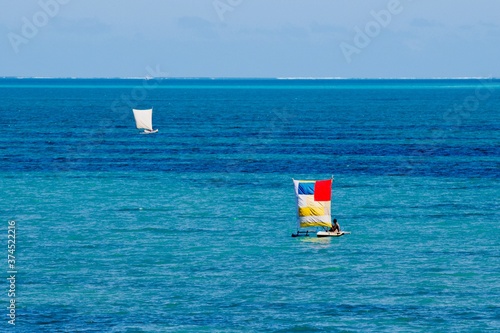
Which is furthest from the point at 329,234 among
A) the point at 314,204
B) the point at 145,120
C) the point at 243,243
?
the point at 145,120

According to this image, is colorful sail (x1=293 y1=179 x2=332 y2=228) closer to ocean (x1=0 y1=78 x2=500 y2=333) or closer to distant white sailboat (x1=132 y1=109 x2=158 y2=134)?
ocean (x1=0 y1=78 x2=500 y2=333)

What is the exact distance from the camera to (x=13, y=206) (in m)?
81.4

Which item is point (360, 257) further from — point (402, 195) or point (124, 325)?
point (402, 195)

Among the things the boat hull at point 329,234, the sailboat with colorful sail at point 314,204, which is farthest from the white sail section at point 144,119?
the sailboat with colorful sail at point 314,204

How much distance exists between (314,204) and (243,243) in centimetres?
554

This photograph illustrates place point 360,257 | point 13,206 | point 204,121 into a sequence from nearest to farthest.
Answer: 1. point 360,257
2. point 13,206
3. point 204,121

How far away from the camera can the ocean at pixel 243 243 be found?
1935 inches

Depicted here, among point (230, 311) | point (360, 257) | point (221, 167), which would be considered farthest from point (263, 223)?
point (221, 167)

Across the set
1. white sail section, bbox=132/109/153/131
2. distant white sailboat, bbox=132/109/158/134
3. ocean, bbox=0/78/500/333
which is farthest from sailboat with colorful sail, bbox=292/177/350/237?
white sail section, bbox=132/109/153/131

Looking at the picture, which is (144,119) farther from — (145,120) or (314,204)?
(314,204)

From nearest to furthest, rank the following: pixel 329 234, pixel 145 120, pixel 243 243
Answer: pixel 243 243 → pixel 329 234 → pixel 145 120

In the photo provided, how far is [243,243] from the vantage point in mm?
66125

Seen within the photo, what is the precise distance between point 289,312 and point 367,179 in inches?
2005

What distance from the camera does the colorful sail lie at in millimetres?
66125
